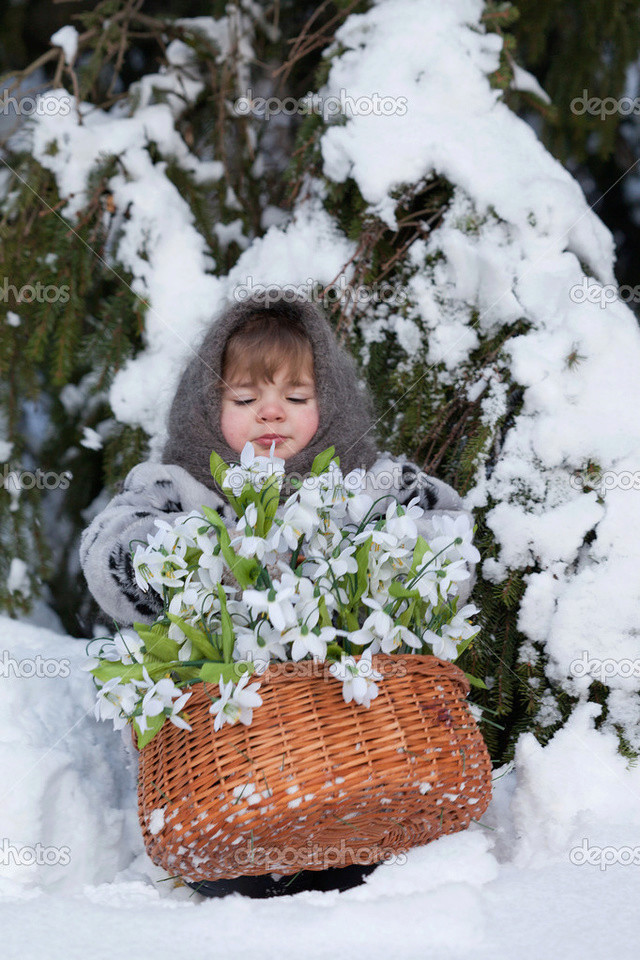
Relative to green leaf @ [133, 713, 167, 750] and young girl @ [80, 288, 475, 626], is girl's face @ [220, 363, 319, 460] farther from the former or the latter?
green leaf @ [133, 713, 167, 750]

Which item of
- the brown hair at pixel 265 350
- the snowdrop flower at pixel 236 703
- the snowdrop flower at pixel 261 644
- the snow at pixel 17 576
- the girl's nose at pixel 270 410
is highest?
the brown hair at pixel 265 350

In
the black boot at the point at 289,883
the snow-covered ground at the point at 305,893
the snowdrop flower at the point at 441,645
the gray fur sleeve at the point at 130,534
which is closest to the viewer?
the snow-covered ground at the point at 305,893

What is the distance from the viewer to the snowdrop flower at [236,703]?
1.16 metres

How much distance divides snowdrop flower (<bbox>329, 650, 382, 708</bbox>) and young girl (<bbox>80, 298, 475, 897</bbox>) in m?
0.58

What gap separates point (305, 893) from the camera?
1.31 meters

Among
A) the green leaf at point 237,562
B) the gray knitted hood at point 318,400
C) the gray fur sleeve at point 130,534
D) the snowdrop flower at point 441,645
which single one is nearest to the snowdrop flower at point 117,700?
the green leaf at point 237,562

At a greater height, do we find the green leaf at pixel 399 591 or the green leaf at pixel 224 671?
the green leaf at pixel 399 591

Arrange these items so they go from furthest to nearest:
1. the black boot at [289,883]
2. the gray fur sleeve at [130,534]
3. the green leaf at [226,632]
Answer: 1. the gray fur sleeve at [130,534]
2. the black boot at [289,883]
3. the green leaf at [226,632]

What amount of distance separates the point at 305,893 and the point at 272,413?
2.90 feet

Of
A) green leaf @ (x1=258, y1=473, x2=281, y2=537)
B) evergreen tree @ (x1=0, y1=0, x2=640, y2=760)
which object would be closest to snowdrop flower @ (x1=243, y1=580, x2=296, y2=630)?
green leaf @ (x1=258, y1=473, x2=281, y2=537)

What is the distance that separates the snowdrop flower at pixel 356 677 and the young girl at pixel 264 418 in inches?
23.3

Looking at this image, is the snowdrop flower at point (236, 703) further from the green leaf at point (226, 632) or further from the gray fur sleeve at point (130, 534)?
the gray fur sleeve at point (130, 534)

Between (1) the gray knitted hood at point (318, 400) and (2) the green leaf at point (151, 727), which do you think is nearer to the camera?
(2) the green leaf at point (151, 727)

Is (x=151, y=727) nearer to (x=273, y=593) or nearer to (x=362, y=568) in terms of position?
(x=273, y=593)
